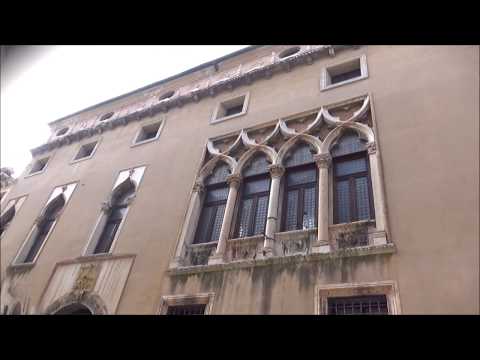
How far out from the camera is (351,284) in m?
5.52

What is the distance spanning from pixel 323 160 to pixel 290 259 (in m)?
2.43

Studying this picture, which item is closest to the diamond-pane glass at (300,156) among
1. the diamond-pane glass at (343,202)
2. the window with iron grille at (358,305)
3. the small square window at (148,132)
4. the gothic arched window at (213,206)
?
the diamond-pane glass at (343,202)

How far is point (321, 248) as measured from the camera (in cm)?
615

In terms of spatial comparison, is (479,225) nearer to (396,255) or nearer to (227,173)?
(396,255)

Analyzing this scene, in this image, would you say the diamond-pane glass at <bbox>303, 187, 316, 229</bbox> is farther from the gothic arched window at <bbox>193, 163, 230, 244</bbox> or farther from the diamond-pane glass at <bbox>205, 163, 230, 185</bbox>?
the diamond-pane glass at <bbox>205, 163, 230, 185</bbox>

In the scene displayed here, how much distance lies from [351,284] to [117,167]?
8781 millimetres

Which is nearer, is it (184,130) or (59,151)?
(184,130)

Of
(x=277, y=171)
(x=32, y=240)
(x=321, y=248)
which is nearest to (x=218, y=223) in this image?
(x=277, y=171)

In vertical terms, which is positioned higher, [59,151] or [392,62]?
[59,151]

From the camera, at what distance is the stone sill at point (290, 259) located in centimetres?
564

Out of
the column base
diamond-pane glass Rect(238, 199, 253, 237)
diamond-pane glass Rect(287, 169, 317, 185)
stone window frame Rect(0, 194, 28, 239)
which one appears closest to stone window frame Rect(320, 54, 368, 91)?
diamond-pane glass Rect(287, 169, 317, 185)

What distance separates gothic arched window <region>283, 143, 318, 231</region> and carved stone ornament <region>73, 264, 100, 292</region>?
5.01 m

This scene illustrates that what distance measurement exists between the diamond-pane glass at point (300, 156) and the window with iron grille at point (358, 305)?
11.1 feet
